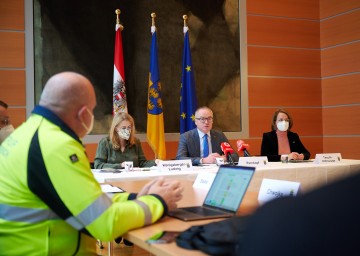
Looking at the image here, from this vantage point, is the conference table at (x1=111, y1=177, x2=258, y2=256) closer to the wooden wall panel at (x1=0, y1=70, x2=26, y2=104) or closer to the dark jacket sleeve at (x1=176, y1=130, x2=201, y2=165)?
the dark jacket sleeve at (x1=176, y1=130, x2=201, y2=165)

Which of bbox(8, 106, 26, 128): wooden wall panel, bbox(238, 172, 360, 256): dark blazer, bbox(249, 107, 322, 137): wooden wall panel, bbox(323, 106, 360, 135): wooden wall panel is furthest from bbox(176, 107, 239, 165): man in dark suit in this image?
bbox(238, 172, 360, 256): dark blazer

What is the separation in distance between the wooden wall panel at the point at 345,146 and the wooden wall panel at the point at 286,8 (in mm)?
2091

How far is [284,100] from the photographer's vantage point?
6969 millimetres

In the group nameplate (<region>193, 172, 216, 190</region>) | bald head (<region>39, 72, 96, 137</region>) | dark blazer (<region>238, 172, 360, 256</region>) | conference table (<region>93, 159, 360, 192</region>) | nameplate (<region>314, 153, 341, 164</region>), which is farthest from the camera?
nameplate (<region>314, 153, 341, 164</region>)

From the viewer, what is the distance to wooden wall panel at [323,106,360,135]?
663 cm

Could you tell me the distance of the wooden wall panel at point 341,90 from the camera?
6.61m

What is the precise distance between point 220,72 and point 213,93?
34 centimetres

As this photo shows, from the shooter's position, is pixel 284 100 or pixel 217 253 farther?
pixel 284 100

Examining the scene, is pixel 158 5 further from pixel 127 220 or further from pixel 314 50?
pixel 127 220

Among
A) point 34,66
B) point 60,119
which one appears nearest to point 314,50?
point 34,66

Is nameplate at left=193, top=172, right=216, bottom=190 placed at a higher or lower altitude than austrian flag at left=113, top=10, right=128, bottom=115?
lower

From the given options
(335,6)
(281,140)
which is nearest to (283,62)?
(335,6)

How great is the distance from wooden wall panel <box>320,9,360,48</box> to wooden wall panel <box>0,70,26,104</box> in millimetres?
4791

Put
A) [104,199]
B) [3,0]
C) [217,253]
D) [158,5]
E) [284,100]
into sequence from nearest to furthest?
[217,253], [104,199], [3,0], [158,5], [284,100]
